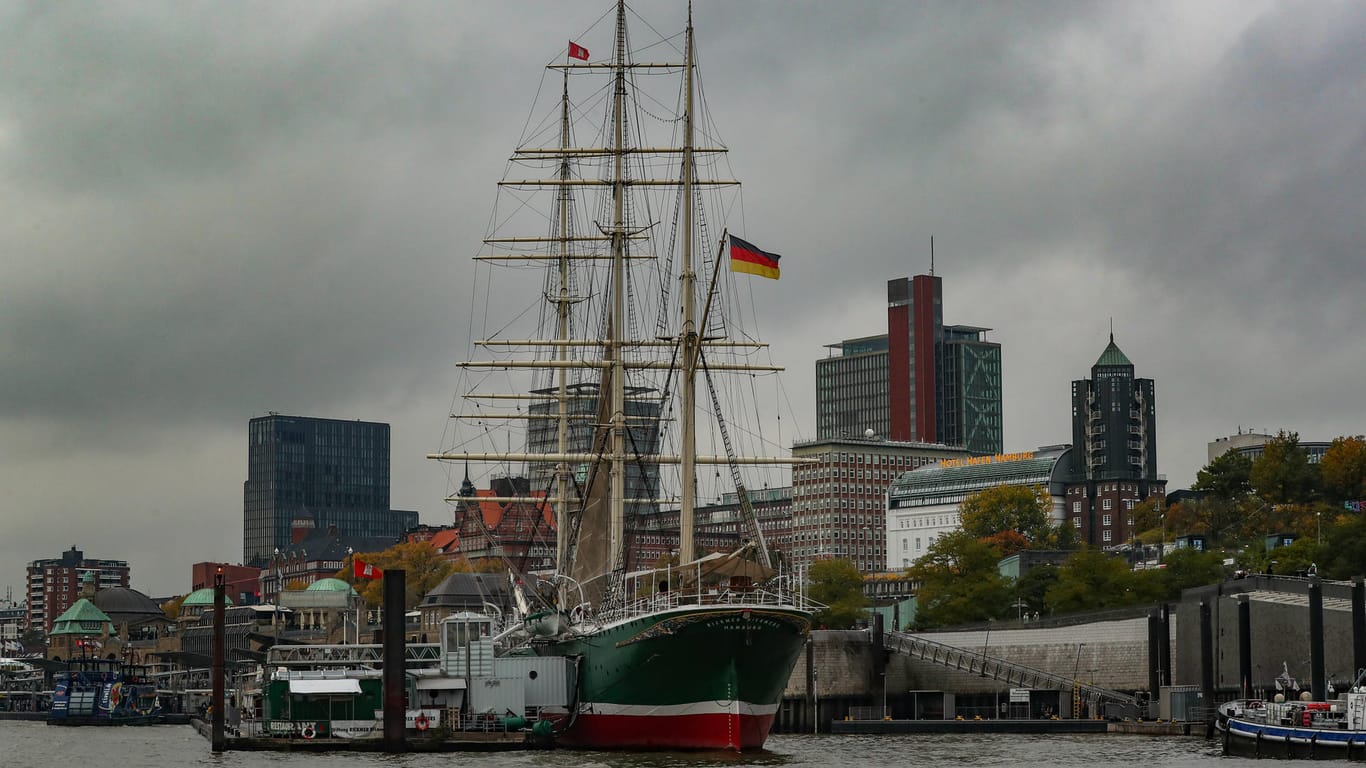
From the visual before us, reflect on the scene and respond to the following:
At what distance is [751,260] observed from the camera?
311 feet

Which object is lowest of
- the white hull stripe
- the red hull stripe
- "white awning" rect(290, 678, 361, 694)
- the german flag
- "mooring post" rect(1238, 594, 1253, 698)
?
the red hull stripe

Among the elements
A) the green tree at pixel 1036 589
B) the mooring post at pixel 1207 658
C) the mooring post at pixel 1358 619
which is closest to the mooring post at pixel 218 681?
the mooring post at pixel 1207 658

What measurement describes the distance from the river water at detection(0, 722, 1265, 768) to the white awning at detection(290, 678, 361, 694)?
3.27 m

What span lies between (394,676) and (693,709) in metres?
12.5

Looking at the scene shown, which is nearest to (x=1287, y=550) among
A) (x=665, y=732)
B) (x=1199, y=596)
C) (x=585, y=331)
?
(x=1199, y=596)

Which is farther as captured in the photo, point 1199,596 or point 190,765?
point 1199,596

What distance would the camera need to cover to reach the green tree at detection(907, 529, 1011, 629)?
166 m

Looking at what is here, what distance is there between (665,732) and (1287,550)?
8454 cm

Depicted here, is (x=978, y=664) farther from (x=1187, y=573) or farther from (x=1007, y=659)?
(x=1187, y=573)

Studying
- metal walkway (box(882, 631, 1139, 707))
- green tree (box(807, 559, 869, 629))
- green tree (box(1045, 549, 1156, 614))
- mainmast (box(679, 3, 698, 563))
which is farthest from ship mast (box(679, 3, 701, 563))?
green tree (box(807, 559, 869, 629))

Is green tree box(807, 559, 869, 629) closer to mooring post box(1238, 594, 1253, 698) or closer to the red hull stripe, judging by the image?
mooring post box(1238, 594, 1253, 698)

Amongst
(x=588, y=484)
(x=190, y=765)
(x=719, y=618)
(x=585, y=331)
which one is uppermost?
(x=585, y=331)

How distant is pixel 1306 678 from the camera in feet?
376

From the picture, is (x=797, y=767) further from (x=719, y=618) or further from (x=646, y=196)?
(x=646, y=196)
